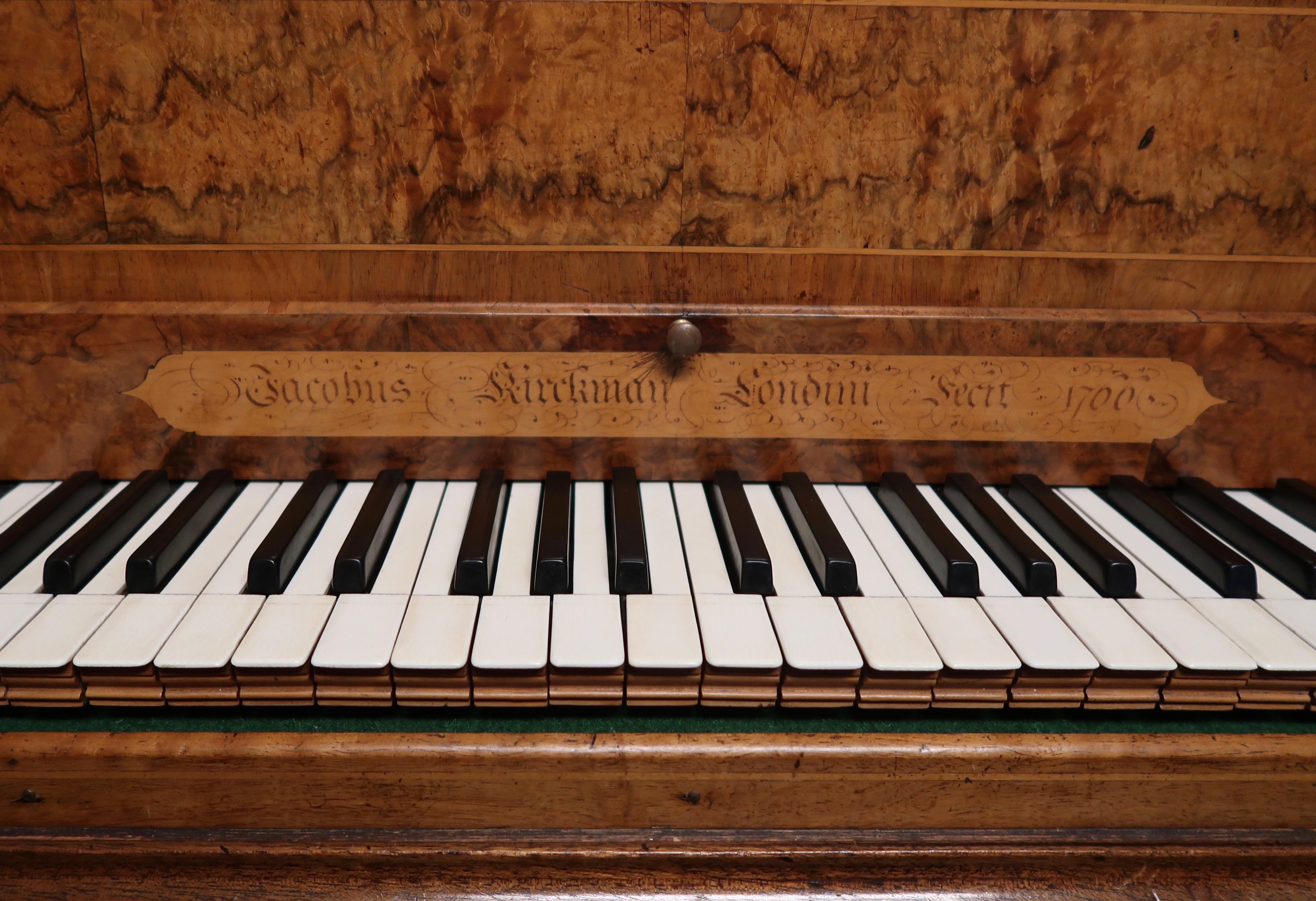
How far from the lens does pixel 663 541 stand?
3.82 ft

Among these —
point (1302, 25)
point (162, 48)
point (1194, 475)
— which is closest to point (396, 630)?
point (162, 48)

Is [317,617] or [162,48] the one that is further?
[162,48]

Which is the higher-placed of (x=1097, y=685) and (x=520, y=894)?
(x=1097, y=685)

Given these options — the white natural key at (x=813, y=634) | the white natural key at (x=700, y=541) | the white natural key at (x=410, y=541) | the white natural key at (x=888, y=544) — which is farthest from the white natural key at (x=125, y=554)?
the white natural key at (x=888, y=544)

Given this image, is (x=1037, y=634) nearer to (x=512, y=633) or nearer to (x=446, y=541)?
(x=512, y=633)

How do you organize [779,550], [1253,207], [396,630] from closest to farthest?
[396,630]
[779,550]
[1253,207]

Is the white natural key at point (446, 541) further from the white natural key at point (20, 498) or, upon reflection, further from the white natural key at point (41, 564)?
the white natural key at point (20, 498)

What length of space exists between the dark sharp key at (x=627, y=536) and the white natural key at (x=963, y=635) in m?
0.35

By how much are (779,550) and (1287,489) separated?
0.94 m

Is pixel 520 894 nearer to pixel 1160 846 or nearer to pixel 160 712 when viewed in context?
pixel 160 712

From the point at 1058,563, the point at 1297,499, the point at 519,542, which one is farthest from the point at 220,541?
the point at 1297,499

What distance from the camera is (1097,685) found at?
0.96 meters

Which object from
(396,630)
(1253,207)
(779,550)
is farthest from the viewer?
(1253,207)

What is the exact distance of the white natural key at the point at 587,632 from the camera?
0.91 m
